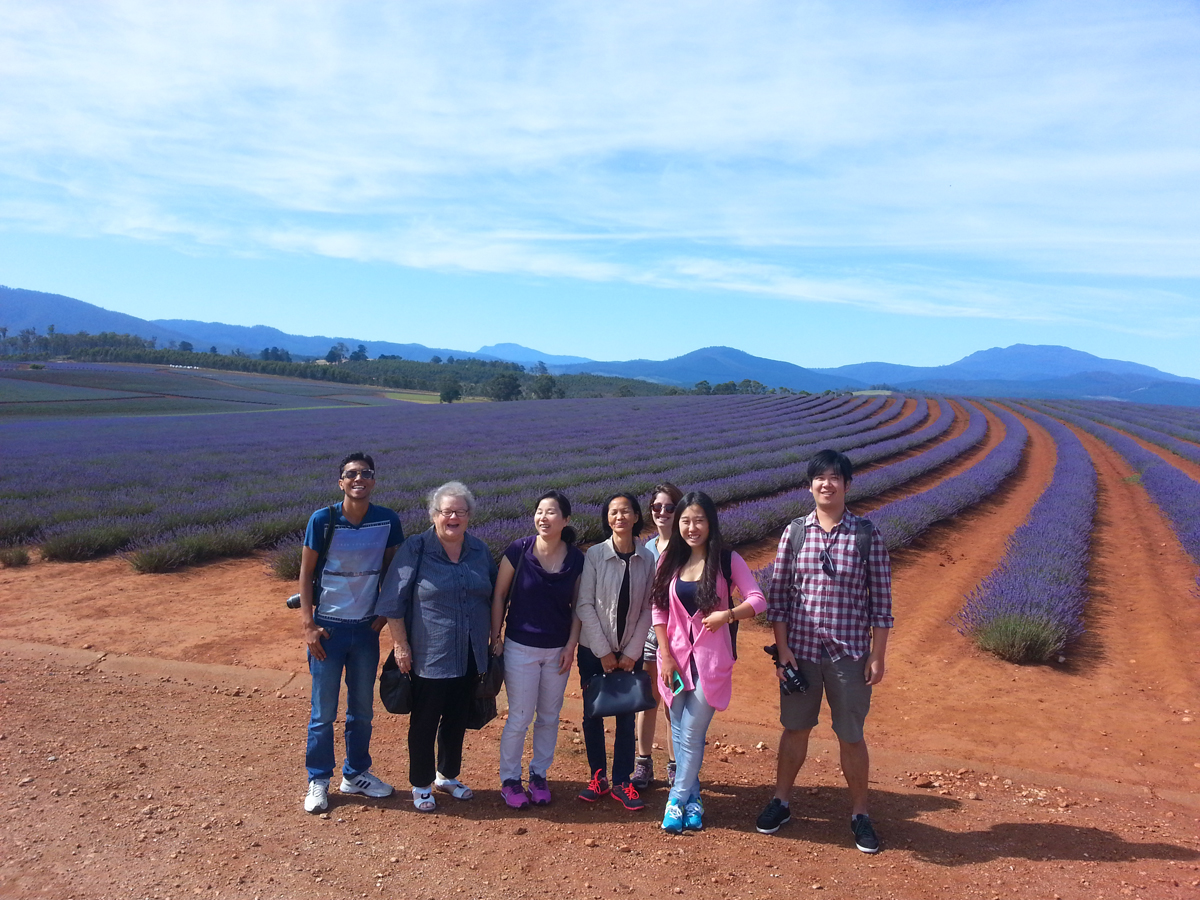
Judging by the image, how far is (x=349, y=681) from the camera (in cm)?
329

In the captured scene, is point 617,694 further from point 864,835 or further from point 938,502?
point 938,502

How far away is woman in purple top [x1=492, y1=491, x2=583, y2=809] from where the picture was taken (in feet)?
10.4

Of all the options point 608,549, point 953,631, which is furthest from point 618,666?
point 953,631

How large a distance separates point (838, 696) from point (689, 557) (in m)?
0.77

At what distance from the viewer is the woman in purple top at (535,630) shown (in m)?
3.17

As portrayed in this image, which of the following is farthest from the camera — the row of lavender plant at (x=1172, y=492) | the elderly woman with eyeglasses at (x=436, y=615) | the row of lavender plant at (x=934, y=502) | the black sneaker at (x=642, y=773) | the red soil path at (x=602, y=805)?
the row of lavender plant at (x=1172, y=492)

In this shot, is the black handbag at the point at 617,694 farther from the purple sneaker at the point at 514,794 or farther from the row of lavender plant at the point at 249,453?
the row of lavender plant at the point at 249,453

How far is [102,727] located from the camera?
3.79 metres

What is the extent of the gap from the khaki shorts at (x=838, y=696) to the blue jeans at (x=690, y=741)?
1.06 feet

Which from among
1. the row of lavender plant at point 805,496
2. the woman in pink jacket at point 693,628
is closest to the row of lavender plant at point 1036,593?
the row of lavender plant at point 805,496

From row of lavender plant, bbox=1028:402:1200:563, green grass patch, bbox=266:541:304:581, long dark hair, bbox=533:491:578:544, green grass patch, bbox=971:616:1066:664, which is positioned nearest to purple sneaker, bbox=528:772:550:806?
long dark hair, bbox=533:491:578:544

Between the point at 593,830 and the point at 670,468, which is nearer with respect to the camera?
the point at 593,830

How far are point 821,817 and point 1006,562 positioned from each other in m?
5.22

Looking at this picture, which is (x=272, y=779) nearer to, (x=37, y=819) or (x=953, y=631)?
(x=37, y=819)
